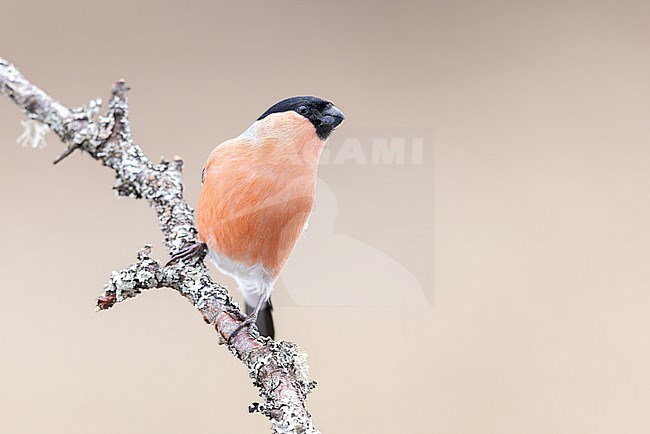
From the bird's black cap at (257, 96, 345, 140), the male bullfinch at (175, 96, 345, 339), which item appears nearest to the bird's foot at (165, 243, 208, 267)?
the male bullfinch at (175, 96, 345, 339)

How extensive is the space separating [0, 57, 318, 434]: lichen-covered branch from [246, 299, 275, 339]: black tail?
0.19 feet

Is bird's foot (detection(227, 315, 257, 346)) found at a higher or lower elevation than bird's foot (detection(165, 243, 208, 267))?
lower

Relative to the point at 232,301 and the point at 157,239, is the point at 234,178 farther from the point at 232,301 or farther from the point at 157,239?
the point at 157,239

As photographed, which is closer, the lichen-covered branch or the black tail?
the lichen-covered branch

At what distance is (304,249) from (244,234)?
0.07m

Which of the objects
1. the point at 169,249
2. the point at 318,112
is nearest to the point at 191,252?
the point at 169,249

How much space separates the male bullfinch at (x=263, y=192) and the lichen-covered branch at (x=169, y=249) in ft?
0.08

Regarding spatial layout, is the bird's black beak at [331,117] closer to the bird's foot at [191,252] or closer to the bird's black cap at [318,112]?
the bird's black cap at [318,112]

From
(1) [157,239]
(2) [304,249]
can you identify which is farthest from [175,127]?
(2) [304,249]

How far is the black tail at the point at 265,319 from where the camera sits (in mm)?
591

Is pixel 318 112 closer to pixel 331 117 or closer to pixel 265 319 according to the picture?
pixel 331 117

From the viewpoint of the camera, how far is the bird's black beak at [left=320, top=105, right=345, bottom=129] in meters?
0.51

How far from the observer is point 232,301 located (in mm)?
539

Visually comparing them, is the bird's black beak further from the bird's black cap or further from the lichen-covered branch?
the lichen-covered branch
